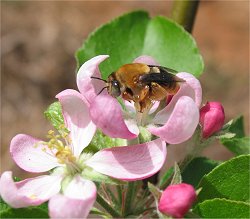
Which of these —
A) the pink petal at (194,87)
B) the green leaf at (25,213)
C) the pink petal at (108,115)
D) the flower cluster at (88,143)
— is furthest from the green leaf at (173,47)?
the green leaf at (25,213)

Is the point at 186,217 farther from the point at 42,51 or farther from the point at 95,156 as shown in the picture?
the point at 42,51

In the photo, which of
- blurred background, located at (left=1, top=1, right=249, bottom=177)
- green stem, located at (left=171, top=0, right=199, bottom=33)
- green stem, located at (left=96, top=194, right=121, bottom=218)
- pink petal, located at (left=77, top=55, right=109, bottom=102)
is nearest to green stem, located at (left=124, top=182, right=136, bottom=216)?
green stem, located at (left=96, top=194, right=121, bottom=218)

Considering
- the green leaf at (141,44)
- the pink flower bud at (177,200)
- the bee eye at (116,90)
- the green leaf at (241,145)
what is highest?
the bee eye at (116,90)

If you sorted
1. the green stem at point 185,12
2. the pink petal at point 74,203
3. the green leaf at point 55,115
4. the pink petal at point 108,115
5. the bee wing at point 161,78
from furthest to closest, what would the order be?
1. the green stem at point 185,12
2. the green leaf at point 55,115
3. the bee wing at point 161,78
4. the pink petal at point 108,115
5. the pink petal at point 74,203

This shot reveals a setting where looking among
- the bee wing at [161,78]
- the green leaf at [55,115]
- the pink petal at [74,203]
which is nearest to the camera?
the pink petal at [74,203]

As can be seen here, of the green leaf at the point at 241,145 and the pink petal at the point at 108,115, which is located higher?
the pink petal at the point at 108,115

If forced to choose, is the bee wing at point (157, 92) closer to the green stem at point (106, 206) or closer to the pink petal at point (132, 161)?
the pink petal at point (132, 161)

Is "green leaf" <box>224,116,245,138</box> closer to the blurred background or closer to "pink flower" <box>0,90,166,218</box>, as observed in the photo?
"pink flower" <box>0,90,166,218</box>
